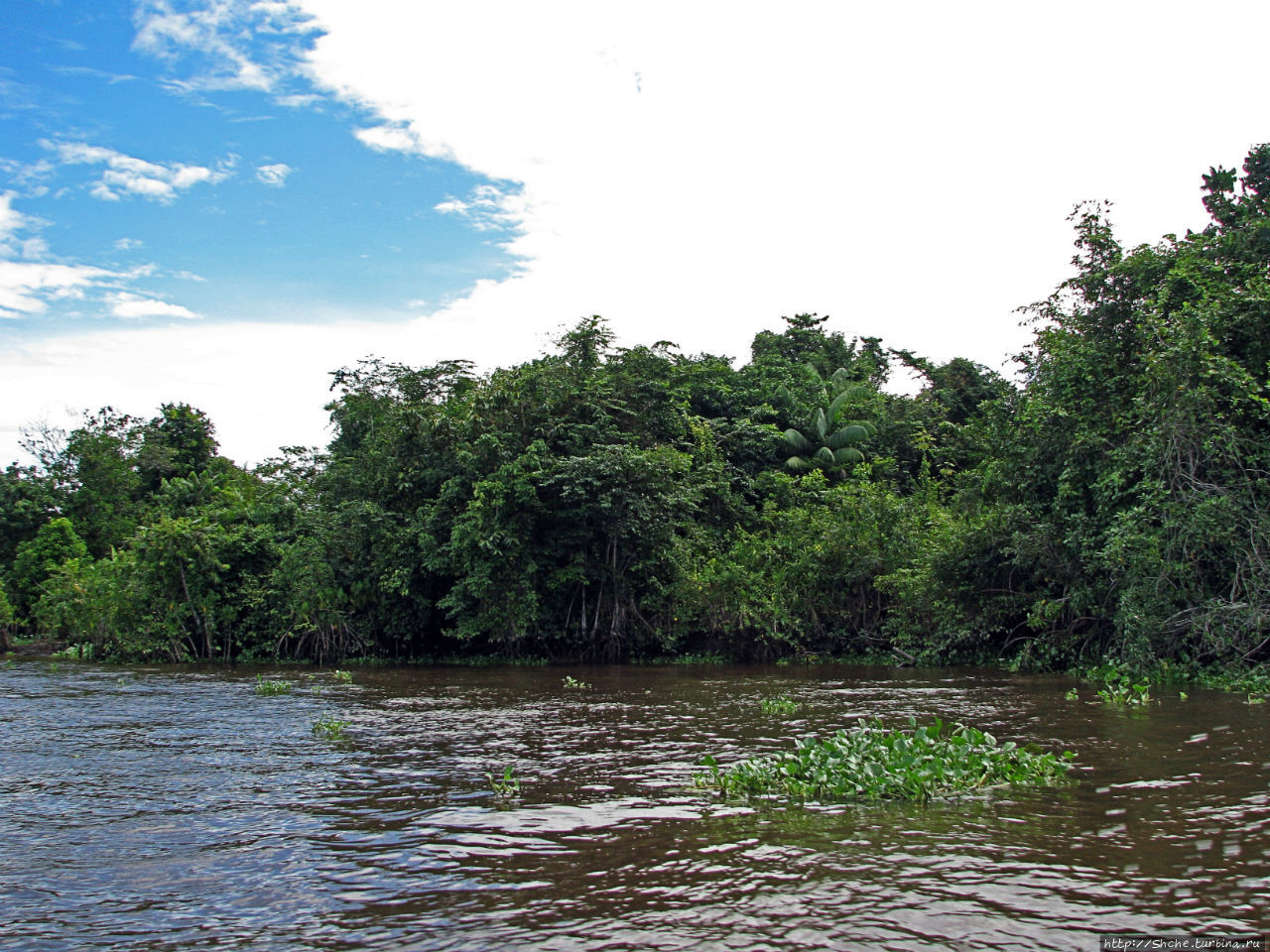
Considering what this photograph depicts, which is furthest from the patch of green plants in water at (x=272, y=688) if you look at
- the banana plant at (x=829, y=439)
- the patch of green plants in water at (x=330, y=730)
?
the banana plant at (x=829, y=439)

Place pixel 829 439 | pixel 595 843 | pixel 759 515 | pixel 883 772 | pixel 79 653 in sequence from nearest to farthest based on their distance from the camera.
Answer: pixel 595 843
pixel 883 772
pixel 759 515
pixel 79 653
pixel 829 439

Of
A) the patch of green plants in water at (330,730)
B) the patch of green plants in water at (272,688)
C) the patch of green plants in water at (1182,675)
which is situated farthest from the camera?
the patch of green plants in water at (272,688)

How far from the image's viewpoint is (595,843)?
651 cm

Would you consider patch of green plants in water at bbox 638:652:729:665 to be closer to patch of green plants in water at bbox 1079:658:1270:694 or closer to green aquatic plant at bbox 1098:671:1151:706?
patch of green plants in water at bbox 1079:658:1270:694

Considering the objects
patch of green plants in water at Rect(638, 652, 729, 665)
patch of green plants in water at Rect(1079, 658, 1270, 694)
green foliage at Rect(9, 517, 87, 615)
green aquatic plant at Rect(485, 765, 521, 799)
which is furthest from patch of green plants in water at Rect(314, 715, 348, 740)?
green foliage at Rect(9, 517, 87, 615)

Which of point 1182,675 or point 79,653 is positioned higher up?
point 1182,675

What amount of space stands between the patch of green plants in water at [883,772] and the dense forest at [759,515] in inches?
341

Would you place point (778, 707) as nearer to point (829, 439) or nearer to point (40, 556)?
point (829, 439)

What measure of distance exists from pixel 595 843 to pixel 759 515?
22.3 meters

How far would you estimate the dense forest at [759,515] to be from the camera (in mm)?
15531

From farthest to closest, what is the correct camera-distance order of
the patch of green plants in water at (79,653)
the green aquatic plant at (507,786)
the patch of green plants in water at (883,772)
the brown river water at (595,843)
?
the patch of green plants in water at (79,653), the green aquatic plant at (507,786), the patch of green plants in water at (883,772), the brown river water at (595,843)

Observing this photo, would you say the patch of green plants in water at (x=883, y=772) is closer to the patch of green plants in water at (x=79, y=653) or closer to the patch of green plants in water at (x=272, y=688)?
the patch of green plants in water at (x=272, y=688)

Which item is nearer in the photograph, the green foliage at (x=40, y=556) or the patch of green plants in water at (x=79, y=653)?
the patch of green plants in water at (x=79, y=653)

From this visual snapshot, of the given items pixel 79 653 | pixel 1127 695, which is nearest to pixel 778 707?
pixel 1127 695
